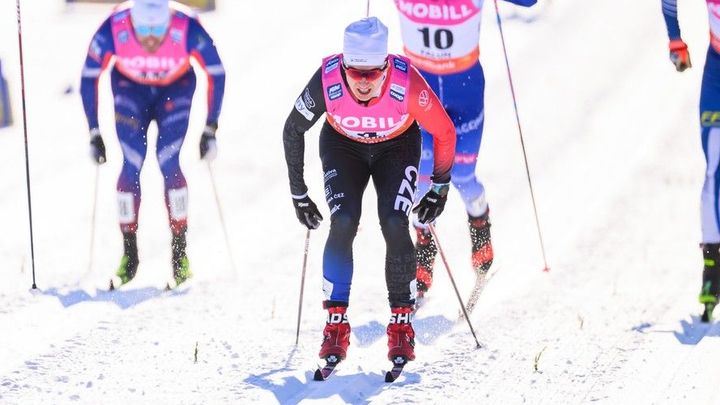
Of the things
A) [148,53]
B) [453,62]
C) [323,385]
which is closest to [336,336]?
[323,385]

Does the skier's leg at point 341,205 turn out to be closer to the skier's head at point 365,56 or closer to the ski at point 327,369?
the ski at point 327,369

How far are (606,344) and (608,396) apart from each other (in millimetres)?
1024

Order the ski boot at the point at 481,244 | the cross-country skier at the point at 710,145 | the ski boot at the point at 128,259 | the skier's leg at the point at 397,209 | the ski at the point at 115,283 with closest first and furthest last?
the skier's leg at the point at 397,209 < the cross-country skier at the point at 710,145 < the ski at the point at 115,283 < the ski boot at the point at 481,244 < the ski boot at the point at 128,259

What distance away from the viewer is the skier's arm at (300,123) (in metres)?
6.56

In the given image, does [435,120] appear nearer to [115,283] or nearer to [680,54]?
[680,54]

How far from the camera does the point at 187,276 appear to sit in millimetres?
8836

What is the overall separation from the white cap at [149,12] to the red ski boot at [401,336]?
3.08 m

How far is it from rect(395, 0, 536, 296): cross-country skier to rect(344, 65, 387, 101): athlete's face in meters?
1.68

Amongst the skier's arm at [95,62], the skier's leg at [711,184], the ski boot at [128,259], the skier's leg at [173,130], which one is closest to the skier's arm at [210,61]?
the skier's leg at [173,130]

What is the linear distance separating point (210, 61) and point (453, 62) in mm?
1836

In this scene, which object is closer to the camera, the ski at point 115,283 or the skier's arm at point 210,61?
the ski at point 115,283

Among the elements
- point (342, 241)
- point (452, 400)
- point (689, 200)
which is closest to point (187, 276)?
point (342, 241)

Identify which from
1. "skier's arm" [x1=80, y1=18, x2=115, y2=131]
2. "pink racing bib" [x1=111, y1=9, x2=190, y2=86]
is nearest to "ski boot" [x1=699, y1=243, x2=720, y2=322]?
"pink racing bib" [x1=111, y1=9, x2=190, y2=86]

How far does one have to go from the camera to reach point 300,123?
662 cm
